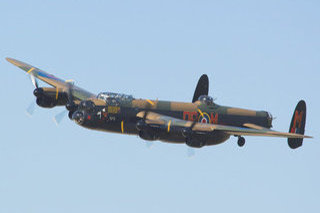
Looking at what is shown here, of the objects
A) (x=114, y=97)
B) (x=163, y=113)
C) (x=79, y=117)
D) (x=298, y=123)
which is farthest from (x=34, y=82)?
(x=298, y=123)

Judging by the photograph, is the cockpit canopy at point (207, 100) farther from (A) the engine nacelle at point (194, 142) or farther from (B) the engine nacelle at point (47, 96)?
(B) the engine nacelle at point (47, 96)

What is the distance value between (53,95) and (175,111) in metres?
11.3

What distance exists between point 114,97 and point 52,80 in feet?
38.9

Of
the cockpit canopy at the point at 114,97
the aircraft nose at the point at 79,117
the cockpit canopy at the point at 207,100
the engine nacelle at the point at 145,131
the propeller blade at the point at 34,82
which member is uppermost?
the propeller blade at the point at 34,82

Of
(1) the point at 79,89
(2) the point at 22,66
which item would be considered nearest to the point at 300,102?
(1) the point at 79,89

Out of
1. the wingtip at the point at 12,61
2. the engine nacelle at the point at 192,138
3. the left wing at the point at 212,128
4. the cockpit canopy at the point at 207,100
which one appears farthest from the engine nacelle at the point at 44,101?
the engine nacelle at the point at 192,138

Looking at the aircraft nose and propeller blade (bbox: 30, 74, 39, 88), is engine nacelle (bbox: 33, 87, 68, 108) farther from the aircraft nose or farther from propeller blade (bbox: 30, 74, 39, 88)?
the aircraft nose

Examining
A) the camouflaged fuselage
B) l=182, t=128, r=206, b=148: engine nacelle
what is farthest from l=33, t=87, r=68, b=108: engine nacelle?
l=182, t=128, r=206, b=148: engine nacelle

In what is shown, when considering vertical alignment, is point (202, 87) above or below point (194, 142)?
above

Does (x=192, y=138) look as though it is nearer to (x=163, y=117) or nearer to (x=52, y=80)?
(x=163, y=117)

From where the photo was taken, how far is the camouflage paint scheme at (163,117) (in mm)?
55875

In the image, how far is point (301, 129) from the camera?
6297 centimetres

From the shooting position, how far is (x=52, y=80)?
68562 millimetres

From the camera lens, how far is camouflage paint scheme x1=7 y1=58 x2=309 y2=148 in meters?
55.9
